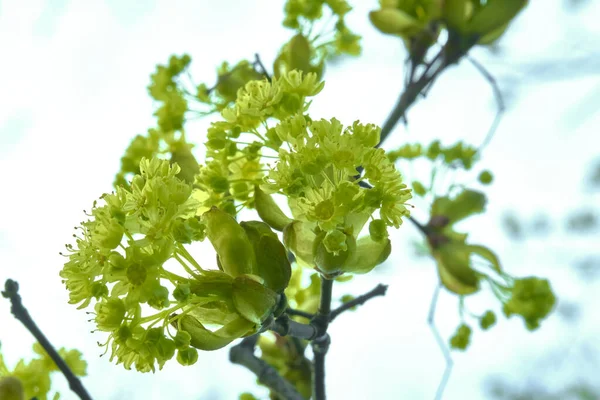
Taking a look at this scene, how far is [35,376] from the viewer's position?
37.5 inches

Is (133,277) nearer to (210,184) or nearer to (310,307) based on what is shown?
(210,184)

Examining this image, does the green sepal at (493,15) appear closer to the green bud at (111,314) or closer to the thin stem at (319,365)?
the thin stem at (319,365)

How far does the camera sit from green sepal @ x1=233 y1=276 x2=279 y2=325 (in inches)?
25.2

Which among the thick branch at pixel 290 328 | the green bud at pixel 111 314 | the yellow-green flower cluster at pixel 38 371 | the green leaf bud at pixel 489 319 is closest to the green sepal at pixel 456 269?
Answer: the green leaf bud at pixel 489 319

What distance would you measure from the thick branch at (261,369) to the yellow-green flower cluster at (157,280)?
0.35 m

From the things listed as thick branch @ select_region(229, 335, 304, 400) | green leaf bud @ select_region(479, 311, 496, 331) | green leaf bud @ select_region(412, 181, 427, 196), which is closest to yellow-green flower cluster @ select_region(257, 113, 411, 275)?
thick branch @ select_region(229, 335, 304, 400)

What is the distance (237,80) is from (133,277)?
626 millimetres

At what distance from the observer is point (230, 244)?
A: 686 mm

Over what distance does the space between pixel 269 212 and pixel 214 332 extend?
0.54ft

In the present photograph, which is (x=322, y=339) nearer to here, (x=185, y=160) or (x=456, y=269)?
(x=185, y=160)

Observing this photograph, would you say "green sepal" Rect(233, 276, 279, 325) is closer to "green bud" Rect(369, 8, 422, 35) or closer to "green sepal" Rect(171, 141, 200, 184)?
"green sepal" Rect(171, 141, 200, 184)

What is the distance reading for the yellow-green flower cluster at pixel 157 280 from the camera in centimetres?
61

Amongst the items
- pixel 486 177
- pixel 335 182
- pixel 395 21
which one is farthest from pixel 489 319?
pixel 335 182

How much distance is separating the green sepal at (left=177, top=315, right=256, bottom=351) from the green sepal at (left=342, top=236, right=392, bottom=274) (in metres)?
0.13
